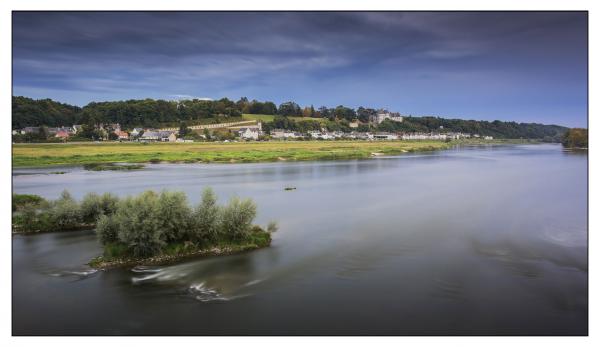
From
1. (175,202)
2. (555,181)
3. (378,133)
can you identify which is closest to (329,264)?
(175,202)

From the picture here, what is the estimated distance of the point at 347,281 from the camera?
6.29 metres

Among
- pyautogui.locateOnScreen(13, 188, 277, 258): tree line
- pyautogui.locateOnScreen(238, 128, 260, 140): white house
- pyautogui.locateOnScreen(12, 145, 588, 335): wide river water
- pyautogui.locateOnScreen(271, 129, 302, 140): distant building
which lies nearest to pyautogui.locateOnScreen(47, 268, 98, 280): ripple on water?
pyautogui.locateOnScreen(12, 145, 588, 335): wide river water

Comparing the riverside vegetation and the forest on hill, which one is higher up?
the forest on hill

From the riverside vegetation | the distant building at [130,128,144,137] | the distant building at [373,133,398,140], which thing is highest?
the distant building at [373,133,398,140]

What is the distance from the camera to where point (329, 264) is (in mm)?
7121

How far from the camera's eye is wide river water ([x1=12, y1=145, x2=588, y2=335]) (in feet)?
16.4

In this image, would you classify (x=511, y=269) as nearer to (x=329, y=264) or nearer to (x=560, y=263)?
(x=560, y=263)

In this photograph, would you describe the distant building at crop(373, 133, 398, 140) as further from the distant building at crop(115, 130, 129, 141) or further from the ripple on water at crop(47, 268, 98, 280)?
the ripple on water at crop(47, 268, 98, 280)

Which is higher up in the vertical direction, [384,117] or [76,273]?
[384,117]

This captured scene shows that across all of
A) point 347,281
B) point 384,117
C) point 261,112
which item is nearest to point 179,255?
point 347,281

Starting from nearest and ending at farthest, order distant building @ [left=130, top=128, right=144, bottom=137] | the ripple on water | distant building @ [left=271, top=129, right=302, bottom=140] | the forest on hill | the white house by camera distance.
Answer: the ripple on water → the forest on hill → distant building @ [left=130, top=128, right=144, bottom=137] → the white house → distant building @ [left=271, top=129, right=302, bottom=140]

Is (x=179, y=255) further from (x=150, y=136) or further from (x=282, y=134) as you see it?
(x=282, y=134)

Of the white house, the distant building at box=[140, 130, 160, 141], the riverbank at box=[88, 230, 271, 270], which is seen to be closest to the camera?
the riverbank at box=[88, 230, 271, 270]
